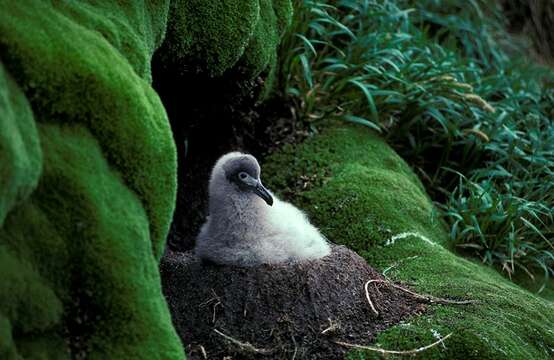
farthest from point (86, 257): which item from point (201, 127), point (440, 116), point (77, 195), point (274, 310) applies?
point (440, 116)

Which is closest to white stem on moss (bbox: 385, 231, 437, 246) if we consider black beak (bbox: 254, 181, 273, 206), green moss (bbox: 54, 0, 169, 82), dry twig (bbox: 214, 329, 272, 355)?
black beak (bbox: 254, 181, 273, 206)

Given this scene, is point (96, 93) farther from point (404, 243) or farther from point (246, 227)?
point (404, 243)

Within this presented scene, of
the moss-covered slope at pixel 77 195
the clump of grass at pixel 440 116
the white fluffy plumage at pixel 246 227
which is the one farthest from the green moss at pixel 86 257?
the clump of grass at pixel 440 116

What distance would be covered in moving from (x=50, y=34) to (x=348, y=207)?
2771 millimetres

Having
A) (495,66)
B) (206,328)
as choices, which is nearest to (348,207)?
(206,328)

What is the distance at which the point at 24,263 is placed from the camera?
224 centimetres

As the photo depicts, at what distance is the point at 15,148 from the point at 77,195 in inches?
14.1

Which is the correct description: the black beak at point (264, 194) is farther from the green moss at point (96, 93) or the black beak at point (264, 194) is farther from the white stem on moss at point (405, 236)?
the white stem on moss at point (405, 236)

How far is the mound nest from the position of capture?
10.9ft

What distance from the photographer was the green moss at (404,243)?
3496 mm

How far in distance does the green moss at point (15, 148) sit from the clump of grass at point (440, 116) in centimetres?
354

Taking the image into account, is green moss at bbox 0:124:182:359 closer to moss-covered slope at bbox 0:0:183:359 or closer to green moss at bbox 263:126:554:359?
moss-covered slope at bbox 0:0:183:359

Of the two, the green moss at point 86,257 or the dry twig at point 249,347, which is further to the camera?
the dry twig at point 249,347

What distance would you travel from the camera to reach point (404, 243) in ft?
15.3
